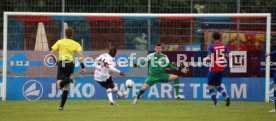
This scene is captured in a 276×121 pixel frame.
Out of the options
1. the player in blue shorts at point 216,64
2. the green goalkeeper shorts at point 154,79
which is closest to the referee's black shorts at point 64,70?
the player in blue shorts at point 216,64

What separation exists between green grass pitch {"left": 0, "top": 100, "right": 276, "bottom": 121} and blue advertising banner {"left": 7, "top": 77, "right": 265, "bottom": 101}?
3.28 m

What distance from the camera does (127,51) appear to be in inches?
1032

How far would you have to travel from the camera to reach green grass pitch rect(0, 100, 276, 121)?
16953mm

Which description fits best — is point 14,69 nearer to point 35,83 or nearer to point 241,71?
point 35,83

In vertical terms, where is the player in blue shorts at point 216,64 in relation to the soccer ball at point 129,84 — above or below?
above

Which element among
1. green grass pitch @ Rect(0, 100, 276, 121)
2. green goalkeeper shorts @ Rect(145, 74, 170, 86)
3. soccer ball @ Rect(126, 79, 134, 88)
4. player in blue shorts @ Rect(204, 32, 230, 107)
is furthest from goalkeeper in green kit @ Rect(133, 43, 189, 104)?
player in blue shorts @ Rect(204, 32, 230, 107)

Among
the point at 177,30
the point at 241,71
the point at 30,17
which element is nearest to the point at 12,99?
the point at 30,17

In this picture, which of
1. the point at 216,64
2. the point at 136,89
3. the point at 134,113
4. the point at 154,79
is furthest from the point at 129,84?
the point at 134,113

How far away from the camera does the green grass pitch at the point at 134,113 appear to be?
1695cm

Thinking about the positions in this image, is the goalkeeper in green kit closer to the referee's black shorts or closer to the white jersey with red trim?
the white jersey with red trim

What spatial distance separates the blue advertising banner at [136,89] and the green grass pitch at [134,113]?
10.8ft

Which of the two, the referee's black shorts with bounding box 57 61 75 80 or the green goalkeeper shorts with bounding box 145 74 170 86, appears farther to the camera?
the green goalkeeper shorts with bounding box 145 74 170 86

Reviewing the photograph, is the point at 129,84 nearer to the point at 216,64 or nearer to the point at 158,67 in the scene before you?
the point at 158,67

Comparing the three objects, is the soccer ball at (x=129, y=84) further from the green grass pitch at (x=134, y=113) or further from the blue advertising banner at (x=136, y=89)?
the blue advertising banner at (x=136, y=89)
